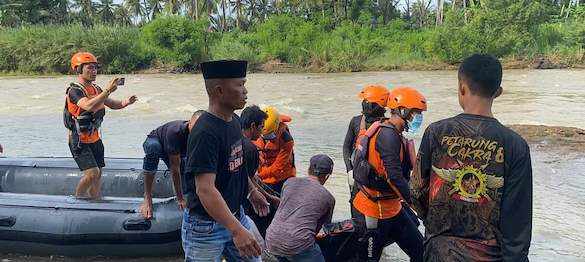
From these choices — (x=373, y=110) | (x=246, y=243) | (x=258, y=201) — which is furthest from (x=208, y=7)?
(x=246, y=243)

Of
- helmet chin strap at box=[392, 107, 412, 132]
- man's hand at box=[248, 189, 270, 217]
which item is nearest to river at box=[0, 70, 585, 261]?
helmet chin strap at box=[392, 107, 412, 132]

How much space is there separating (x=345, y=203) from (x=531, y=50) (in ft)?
117

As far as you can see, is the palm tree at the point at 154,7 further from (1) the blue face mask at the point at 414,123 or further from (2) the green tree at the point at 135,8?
(1) the blue face mask at the point at 414,123

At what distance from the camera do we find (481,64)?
2.39 metres

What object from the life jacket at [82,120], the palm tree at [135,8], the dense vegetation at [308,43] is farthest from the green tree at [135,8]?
the life jacket at [82,120]

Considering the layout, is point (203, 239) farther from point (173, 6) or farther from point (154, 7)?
point (154, 7)

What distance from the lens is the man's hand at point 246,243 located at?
2.62 metres

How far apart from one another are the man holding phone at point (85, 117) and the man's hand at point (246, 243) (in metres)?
3.32

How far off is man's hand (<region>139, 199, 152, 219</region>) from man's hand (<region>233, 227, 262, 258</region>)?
2.80 m

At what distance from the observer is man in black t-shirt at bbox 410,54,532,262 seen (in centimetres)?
233

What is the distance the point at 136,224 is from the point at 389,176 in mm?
2638

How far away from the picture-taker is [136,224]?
5469 millimetres

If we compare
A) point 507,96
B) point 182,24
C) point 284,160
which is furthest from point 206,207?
point 182,24

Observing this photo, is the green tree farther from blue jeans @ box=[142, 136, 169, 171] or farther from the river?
blue jeans @ box=[142, 136, 169, 171]
